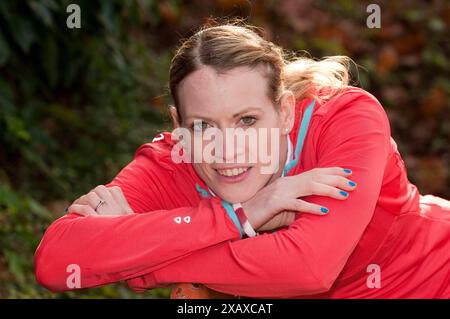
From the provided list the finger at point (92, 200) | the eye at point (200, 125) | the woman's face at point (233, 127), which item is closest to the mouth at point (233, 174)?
the woman's face at point (233, 127)

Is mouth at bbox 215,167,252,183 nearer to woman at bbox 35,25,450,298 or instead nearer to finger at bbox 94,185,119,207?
woman at bbox 35,25,450,298

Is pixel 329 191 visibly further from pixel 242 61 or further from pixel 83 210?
pixel 83 210

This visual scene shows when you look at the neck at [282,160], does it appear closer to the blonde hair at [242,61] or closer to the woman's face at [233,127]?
the woman's face at [233,127]

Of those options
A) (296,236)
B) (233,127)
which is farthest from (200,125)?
(296,236)

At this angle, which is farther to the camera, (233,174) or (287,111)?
(287,111)

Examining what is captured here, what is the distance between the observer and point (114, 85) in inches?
193

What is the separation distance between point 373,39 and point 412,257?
12.9 feet

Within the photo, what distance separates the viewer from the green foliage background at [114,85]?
150 inches

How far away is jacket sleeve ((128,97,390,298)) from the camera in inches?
84.3

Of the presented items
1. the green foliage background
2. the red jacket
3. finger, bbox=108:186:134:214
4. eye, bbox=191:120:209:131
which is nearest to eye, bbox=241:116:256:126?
eye, bbox=191:120:209:131

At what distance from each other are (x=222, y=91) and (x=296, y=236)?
45cm

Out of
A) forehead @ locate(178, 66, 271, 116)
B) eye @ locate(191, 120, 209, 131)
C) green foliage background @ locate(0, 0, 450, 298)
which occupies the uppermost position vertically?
forehead @ locate(178, 66, 271, 116)
